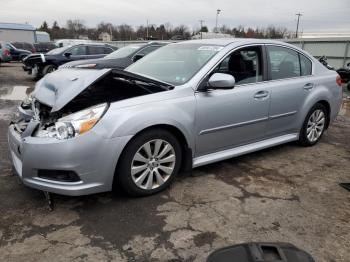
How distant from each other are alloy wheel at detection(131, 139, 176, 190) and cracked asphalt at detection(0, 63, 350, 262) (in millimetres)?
167

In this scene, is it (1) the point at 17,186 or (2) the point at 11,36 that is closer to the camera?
(1) the point at 17,186

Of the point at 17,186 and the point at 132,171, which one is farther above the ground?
the point at 132,171

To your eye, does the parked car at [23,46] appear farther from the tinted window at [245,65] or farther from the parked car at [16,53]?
the tinted window at [245,65]

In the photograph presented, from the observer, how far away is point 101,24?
85625 mm

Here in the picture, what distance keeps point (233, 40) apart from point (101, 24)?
87086 mm

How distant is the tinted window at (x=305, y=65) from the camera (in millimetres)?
4969

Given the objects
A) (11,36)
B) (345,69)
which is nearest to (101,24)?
(11,36)

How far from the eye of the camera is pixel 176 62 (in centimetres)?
423

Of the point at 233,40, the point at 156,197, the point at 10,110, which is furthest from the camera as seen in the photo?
the point at 10,110

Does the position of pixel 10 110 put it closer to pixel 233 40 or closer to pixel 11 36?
pixel 233 40

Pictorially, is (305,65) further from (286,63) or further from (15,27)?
(15,27)

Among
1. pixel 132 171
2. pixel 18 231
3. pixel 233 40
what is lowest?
pixel 18 231

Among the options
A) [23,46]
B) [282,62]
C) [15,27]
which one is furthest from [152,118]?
[15,27]

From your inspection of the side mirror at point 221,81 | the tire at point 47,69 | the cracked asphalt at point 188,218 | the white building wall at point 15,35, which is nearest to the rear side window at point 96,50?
the tire at point 47,69
